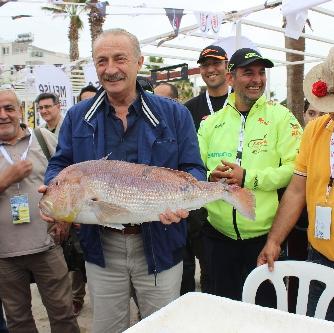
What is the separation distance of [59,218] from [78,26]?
81.4 feet

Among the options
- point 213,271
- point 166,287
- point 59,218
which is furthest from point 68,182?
point 213,271

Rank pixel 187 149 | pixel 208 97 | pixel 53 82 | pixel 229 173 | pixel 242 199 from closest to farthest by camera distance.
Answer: pixel 242 199 < pixel 187 149 < pixel 229 173 < pixel 208 97 < pixel 53 82

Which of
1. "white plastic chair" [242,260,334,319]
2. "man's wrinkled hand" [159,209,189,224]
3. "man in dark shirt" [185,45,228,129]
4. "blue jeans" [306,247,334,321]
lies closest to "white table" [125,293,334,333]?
"man's wrinkled hand" [159,209,189,224]

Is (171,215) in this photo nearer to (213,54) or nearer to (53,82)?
(213,54)

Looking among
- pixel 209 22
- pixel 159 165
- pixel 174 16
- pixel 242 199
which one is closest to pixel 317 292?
pixel 242 199

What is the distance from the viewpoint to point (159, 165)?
Answer: 2584 millimetres

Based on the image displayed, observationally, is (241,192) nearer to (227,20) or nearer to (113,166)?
(113,166)

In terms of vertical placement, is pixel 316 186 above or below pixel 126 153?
below

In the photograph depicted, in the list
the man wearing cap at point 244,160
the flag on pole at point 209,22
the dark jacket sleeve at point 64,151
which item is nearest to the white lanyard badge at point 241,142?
the man wearing cap at point 244,160

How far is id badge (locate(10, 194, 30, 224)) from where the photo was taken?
3.40m

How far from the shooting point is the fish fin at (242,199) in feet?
7.91

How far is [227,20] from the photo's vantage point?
835cm

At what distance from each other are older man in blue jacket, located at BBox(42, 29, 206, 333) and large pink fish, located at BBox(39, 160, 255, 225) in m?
0.25

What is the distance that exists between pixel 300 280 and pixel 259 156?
37.6 inches
